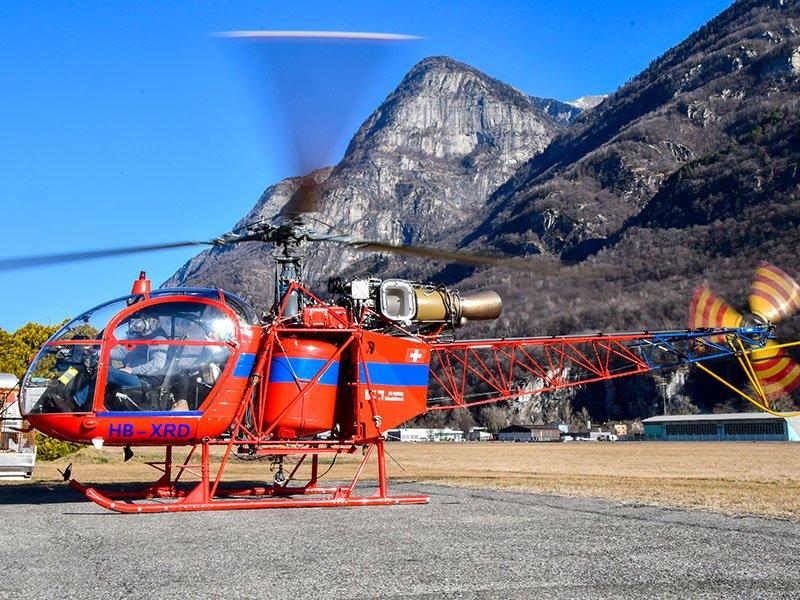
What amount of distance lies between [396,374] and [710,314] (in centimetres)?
1501

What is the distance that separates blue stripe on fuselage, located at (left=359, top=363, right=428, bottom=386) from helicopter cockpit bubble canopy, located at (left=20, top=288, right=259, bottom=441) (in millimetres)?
2755

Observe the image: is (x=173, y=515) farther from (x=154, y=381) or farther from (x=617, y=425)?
(x=617, y=425)

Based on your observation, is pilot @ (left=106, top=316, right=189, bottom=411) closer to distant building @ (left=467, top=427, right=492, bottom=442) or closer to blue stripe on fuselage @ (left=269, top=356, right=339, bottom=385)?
blue stripe on fuselage @ (left=269, top=356, right=339, bottom=385)

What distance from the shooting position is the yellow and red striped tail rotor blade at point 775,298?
88.5 feet

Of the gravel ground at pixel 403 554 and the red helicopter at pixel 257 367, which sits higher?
the red helicopter at pixel 257 367

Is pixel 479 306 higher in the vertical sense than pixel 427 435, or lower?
higher

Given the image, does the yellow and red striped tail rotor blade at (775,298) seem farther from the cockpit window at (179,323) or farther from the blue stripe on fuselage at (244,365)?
the cockpit window at (179,323)

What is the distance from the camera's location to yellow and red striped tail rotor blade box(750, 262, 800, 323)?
2697 cm

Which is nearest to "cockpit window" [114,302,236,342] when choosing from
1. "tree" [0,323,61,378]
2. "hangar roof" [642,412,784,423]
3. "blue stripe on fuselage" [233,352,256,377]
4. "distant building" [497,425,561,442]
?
"blue stripe on fuselage" [233,352,256,377]

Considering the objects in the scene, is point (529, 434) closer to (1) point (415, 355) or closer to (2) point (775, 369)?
(2) point (775, 369)

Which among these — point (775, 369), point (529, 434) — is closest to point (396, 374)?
point (775, 369)

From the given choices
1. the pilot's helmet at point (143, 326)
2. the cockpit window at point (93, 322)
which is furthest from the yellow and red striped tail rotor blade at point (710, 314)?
the cockpit window at point (93, 322)

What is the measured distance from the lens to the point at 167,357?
1417 centimetres

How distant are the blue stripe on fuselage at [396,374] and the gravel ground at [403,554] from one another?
3.60 m
